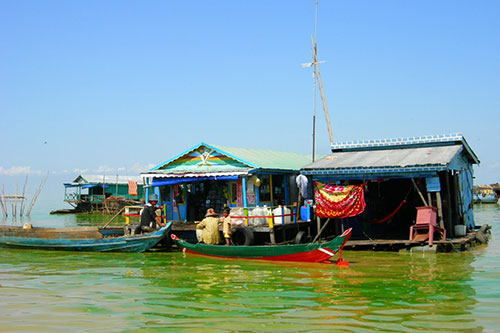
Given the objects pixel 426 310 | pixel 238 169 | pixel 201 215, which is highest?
pixel 238 169

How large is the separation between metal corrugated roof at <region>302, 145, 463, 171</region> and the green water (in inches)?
112

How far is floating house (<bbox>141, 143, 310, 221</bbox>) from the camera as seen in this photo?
18844 mm

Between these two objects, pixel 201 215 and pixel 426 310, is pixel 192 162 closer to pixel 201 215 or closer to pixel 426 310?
pixel 201 215

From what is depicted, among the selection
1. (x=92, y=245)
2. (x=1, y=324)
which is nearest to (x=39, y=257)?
(x=92, y=245)

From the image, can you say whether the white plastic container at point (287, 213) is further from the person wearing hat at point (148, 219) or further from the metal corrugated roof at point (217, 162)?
the person wearing hat at point (148, 219)

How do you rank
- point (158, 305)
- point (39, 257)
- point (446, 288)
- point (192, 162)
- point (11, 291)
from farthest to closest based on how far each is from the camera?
point (192, 162), point (39, 257), point (11, 291), point (446, 288), point (158, 305)

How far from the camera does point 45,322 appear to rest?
29.1 feet

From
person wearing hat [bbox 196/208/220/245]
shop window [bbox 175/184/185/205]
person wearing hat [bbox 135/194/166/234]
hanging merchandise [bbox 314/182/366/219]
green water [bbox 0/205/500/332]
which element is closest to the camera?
green water [bbox 0/205/500/332]

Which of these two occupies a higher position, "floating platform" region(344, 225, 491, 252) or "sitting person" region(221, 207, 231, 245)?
"sitting person" region(221, 207, 231, 245)

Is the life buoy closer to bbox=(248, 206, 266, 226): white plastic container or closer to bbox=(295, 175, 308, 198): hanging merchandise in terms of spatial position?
bbox=(248, 206, 266, 226): white plastic container

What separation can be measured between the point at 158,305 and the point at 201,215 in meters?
11.2

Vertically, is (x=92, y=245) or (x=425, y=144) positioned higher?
(x=425, y=144)

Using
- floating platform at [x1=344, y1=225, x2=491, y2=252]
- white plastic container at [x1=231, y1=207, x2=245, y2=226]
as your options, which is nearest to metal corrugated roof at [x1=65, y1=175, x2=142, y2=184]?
white plastic container at [x1=231, y1=207, x2=245, y2=226]

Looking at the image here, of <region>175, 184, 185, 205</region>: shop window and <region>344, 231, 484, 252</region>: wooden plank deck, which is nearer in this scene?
<region>344, 231, 484, 252</region>: wooden plank deck
